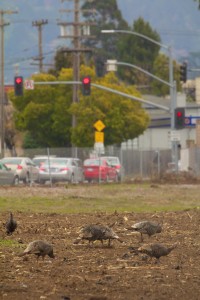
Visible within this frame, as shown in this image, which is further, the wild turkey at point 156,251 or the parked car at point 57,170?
the parked car at point 57,170

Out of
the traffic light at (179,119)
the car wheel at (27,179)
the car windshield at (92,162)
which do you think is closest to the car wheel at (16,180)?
the car wheel at (27,179)

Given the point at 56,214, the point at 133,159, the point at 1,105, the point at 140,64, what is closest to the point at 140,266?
the point at 56,214

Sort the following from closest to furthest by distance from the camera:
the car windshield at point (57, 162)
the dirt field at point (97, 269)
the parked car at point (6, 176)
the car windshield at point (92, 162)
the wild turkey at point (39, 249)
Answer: the dirt field at point (97, 269), the wild turkey at point (39, 249), the parked car at point (6, 176), the car windshield at point (57, 162), the car windshield at point (92, 162)

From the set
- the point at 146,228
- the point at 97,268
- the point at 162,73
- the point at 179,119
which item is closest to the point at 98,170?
the point at 179,119

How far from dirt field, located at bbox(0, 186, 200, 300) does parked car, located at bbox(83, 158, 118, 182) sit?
33931 millimetres

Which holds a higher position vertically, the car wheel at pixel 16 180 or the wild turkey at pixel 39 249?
the wild turkey at pixel 39 249

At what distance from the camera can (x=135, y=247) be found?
1945 centimetres

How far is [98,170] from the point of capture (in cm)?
5838

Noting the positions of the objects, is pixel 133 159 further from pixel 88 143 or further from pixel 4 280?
pixel 4 280

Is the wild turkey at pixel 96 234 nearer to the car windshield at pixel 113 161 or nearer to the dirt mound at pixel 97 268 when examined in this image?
the dirt mound at pixel 97 268

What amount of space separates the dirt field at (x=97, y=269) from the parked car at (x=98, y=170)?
3393 centimetres

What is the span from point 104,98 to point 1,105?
6831 millimetres

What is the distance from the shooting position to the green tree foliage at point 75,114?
73.2 m

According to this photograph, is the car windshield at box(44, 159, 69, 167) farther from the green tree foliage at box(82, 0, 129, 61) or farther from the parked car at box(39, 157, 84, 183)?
the green tree foliage at box(82, 0, 129, 61)
